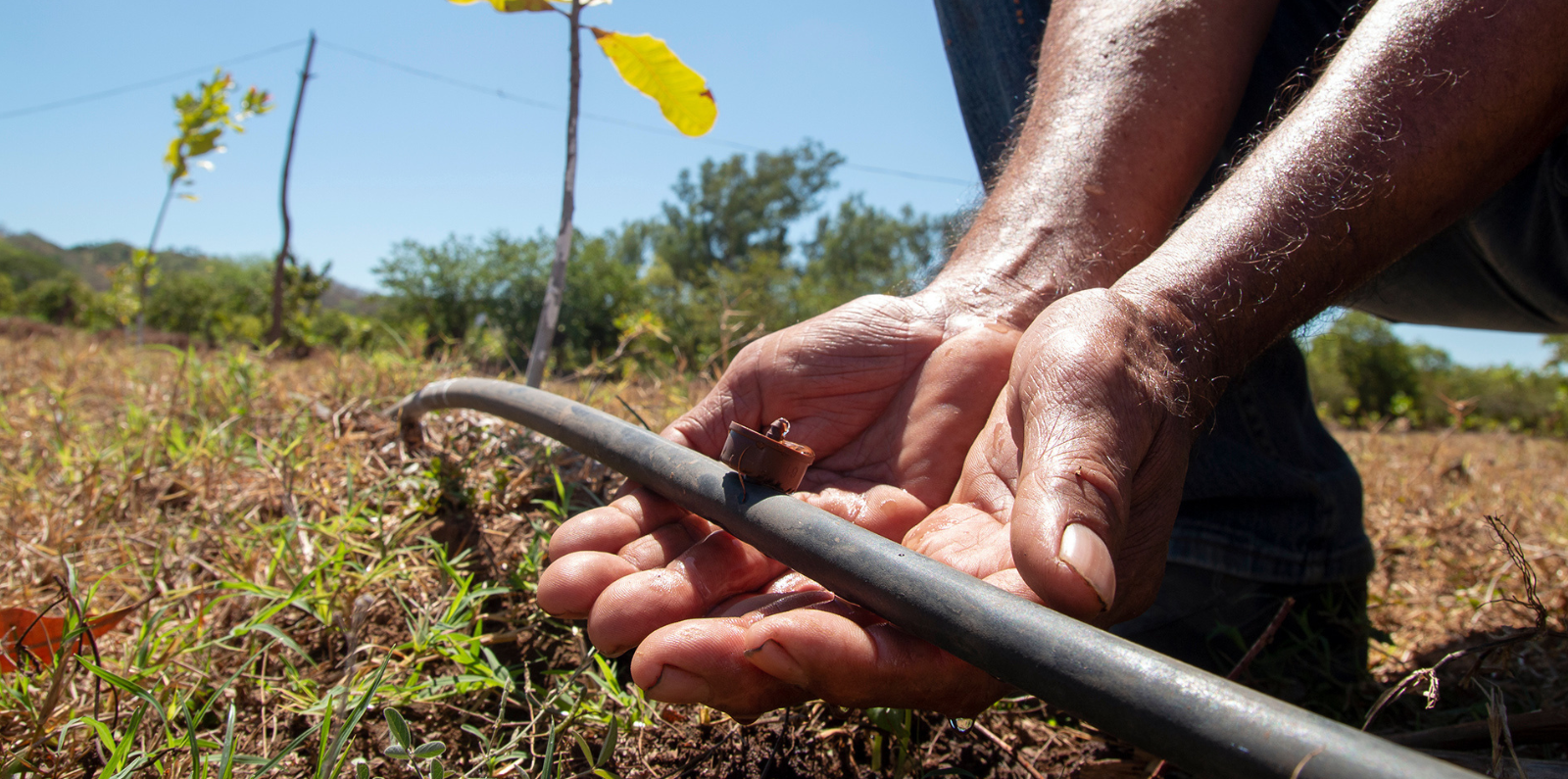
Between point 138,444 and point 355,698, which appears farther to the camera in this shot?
point 138,444

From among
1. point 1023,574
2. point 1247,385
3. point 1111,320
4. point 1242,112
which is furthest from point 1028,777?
point 1242,112

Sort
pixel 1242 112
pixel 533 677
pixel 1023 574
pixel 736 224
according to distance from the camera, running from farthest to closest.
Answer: pixel 736 224, pixel 1242 112, pixel 533 677, pixel 1023 574

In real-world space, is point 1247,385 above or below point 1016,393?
below

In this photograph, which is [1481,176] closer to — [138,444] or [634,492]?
[634,492]

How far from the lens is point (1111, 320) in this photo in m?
1.09

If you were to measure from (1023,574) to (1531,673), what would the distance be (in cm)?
164

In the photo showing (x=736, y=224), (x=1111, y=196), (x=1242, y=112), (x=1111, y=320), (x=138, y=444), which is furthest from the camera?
(x=736, y=224)

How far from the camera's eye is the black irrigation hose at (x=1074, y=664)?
58 centimetres

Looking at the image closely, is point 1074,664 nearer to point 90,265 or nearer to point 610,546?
point 610,546

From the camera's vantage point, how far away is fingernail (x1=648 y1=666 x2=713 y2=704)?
84 cm

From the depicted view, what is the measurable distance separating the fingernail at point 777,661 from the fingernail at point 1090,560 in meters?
0.32

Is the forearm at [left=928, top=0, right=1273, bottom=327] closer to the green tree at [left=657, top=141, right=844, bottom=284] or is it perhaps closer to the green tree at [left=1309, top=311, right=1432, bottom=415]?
the green tree at [left=1309, top=311, right=1432, bottom=415]

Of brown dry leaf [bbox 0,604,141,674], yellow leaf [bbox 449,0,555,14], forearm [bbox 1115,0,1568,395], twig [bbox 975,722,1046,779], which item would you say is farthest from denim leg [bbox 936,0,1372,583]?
brown dry leaf [bbox 0,604,141,674]

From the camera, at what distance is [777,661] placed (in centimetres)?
82
